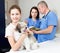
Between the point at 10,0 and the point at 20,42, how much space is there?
2.19 metres

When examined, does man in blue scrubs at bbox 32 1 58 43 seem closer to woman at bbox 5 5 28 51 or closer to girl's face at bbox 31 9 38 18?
girl's face at bbox 31 9 38 18

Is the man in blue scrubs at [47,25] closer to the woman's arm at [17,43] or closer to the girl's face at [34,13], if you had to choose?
the girl's face at [34,13]

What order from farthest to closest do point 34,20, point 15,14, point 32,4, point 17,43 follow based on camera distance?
point 32,4 → point 34,20 → point 15,14 → point 17,43

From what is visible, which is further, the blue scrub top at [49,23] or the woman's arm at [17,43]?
the blue scrub top at [49,23]

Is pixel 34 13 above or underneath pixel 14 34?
above

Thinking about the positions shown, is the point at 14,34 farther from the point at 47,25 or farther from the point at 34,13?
the point at 34,13

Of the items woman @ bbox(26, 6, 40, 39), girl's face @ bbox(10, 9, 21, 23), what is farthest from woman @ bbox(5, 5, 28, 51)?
woman @ bbox(26, 6, 40, 39)

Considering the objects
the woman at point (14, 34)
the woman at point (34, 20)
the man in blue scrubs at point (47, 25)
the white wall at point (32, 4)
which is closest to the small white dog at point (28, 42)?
the woman at point (14, 34)

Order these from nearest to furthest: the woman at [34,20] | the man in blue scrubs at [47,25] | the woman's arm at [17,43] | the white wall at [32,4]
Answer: the woman's arm at [17,43] → the man in blue scrubs at [47,25] → the woman at [34,20] → the white wall at [32,4]

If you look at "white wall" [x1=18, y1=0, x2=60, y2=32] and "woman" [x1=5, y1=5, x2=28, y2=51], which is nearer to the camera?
"woman" [x1=5, y1=5, x2=28, y2=51]

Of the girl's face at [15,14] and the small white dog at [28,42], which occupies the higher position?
the girl's face at [15,14]

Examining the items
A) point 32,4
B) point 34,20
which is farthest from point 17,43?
point 32,4

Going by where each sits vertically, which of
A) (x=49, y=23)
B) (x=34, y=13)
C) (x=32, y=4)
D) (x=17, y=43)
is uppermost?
(x=32, y=4)

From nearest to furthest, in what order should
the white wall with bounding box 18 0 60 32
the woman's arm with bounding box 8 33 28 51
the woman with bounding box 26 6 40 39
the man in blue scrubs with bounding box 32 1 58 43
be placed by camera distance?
the woman's arm with bounding box 8 33 28 51, the man in blue scrubs with bounding box 32 1 58 43, the woman with bounding box 26 6 40 39, the white wall with bounding box 18 0 60 32
